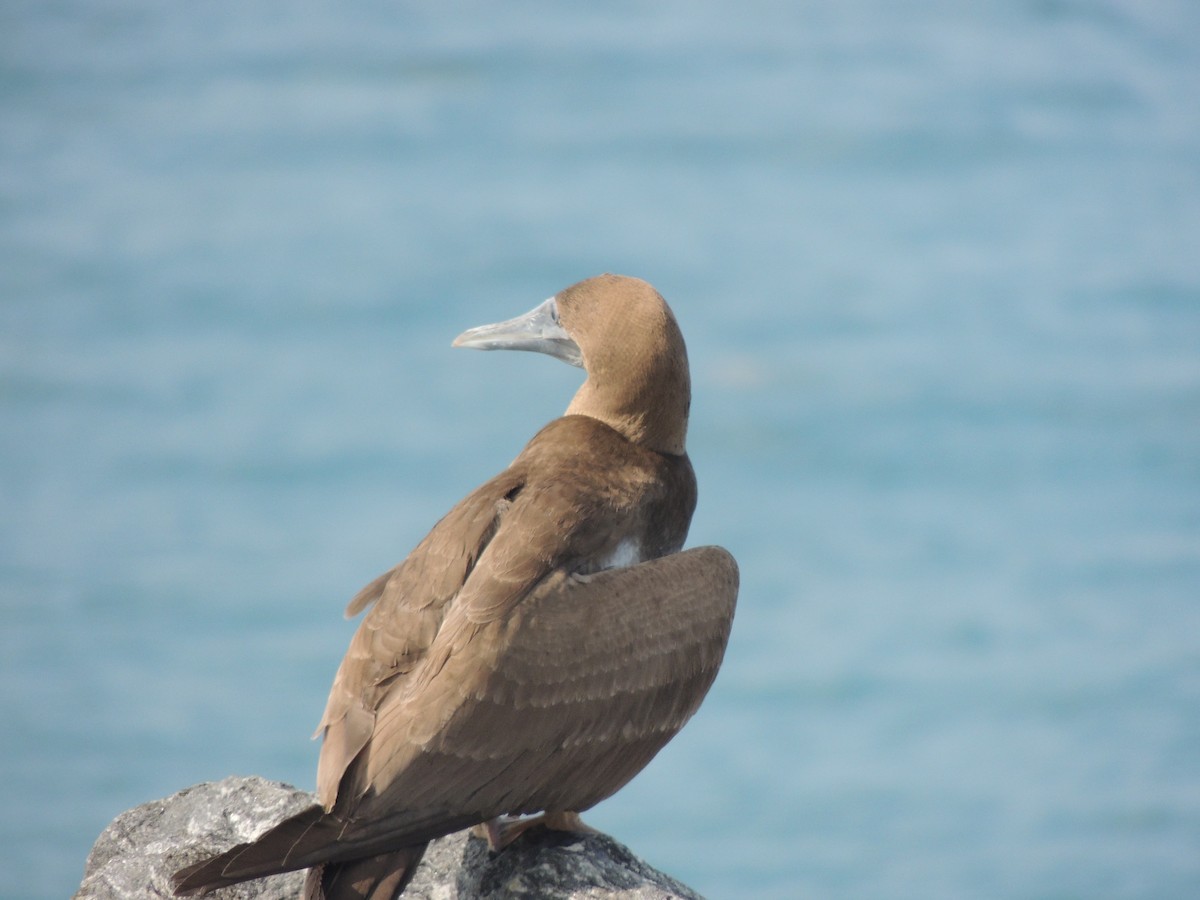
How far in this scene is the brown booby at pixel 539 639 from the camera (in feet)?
13.2

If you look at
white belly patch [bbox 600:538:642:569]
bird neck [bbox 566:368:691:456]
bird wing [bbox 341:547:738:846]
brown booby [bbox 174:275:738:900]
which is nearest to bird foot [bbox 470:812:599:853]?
brown booby [bbox 174:275:738:900]

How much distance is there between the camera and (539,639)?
430cm

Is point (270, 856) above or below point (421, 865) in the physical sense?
below

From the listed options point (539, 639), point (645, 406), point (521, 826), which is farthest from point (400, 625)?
point (645, 406)

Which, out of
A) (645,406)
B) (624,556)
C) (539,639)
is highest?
(645,406)

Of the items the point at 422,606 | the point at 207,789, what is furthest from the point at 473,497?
the point at 207,789

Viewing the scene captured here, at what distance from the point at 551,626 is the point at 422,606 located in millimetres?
362

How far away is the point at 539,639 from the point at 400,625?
0.39m

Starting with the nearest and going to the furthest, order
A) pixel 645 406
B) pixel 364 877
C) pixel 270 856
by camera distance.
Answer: pixel 270 856
pixel 364 877
pixel 645 406

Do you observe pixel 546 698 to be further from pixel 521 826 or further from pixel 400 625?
pixel 521 826

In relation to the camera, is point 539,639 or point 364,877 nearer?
point 364,877

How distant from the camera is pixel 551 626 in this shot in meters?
4.34

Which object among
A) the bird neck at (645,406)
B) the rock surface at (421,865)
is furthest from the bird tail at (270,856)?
the bird neck at (645,406)

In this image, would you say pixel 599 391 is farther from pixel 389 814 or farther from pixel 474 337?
pixel 389 814
